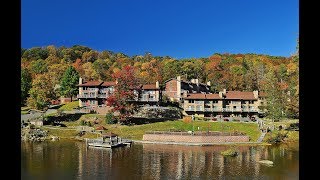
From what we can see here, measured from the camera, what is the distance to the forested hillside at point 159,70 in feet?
211

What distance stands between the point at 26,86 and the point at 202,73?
36.7 m

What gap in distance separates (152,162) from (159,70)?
4443 centimetres

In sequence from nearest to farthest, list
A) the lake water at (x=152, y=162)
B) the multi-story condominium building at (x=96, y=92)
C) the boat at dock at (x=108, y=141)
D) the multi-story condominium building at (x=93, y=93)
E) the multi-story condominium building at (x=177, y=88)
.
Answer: the lake water at (x=152, y=162), the boat at dock at (x=108, y=141), the multi-story condominium building at (x=96, y=92), the multi-story condominium building at (x=93, y=93), the multi-story condominium building at (x=177, y=88)

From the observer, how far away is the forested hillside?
2527 inches

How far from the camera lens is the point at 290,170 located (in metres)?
28.9

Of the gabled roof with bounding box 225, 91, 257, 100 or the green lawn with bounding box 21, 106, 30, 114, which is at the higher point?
the gabled roof with bounding box 225, 91, 257, 100

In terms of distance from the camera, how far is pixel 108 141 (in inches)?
1682

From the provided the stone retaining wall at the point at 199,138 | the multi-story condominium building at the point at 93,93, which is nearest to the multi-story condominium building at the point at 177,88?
the multi-story condominium building at the point at 93,93

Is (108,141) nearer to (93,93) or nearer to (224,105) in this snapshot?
(93,93)

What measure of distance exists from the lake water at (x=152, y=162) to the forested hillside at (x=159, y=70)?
57.4ft

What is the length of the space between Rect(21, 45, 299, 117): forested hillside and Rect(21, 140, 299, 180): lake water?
17.5m

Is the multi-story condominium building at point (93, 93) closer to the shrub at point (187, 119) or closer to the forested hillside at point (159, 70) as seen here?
the forested hillside at point (159, 70)

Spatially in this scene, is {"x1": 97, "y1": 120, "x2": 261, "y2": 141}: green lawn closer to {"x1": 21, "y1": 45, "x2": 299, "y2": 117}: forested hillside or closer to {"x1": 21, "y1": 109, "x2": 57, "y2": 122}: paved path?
{"x1": 21, "y1": 45, "x2": 299, "y2": 117}: forested hillside

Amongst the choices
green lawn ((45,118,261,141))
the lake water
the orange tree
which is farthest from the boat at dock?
the orange tree
